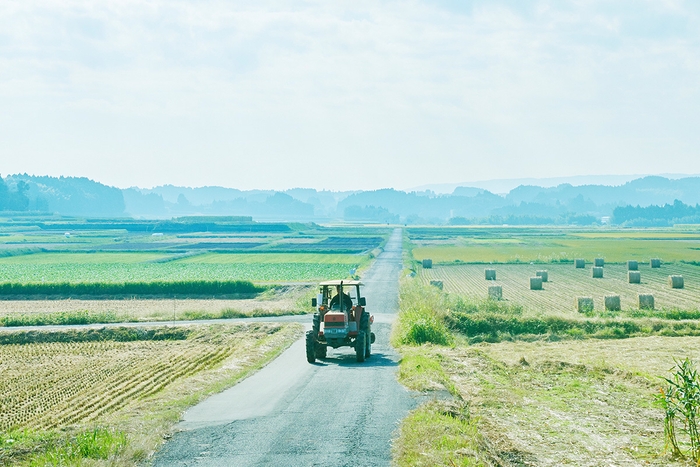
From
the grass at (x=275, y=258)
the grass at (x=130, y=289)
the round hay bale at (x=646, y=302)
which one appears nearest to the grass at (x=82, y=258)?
the grass at (x=275, y=258)

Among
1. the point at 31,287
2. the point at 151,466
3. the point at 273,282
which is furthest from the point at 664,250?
the point at 151,466

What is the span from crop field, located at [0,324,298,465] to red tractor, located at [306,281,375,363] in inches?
120

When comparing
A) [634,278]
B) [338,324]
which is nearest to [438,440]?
[338,324]

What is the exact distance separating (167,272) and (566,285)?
4221cm

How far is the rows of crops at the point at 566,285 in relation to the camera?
5022 centimetres

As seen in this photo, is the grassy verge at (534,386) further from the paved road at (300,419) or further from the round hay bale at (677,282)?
the round hay bale at (677,282)

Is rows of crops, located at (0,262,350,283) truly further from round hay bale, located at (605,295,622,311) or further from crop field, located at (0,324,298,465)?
round hay bale, located at (605,295,622,311)

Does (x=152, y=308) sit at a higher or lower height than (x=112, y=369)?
lower

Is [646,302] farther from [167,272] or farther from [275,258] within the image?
[275,258]

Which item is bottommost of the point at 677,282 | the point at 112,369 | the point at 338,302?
the point at 112,369

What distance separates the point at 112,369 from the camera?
31734 mm

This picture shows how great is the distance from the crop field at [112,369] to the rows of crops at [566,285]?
66.0 feet

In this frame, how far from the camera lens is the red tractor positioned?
2564cm

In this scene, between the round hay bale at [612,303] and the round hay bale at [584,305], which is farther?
the round hay bale at [612,303]
